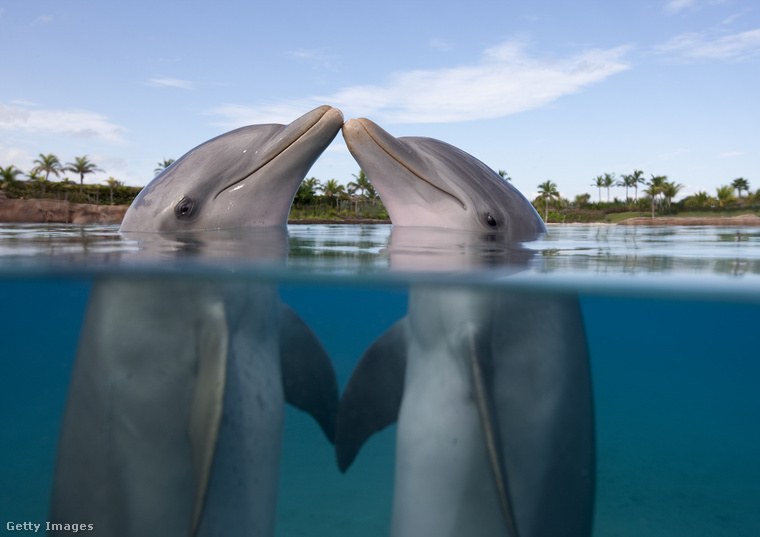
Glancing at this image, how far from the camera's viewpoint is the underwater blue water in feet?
12.2

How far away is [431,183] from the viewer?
4445 millimetres

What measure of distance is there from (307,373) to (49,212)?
78.4ft

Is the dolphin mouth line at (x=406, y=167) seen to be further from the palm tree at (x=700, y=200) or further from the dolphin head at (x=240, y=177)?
the palm tree at (x=700, y=200)

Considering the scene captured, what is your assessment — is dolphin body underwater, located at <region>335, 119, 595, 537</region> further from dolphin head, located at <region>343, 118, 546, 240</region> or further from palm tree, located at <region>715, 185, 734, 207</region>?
palm tree, located at <region>715, 185, 734, 207</region>

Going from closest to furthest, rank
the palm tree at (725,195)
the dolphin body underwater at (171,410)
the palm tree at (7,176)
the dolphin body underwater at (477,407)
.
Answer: the dolphin body underwater at (171,410) < the dolphin body underwater at (477,407) < the palm tree at (7,176) < the palm tree at (725,195)

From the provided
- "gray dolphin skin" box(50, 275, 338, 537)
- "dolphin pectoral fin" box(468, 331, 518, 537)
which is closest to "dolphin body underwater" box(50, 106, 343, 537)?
"gray dolphin skin" box(50, 275, 338, 537)

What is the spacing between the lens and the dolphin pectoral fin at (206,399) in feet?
9.42

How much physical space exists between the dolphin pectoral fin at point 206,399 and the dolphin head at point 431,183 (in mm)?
1813

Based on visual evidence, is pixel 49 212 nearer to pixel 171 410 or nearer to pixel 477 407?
pixel 171 410

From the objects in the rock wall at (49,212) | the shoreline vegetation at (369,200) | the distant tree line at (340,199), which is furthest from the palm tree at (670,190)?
the rock wall at (49,212)

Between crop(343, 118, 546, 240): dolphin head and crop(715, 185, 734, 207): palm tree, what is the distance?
8397 centimetres

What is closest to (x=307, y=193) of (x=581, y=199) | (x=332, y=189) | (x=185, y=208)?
(x=332, y=189)

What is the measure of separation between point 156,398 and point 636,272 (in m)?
3.12

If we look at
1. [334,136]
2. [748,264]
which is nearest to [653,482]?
[748,264]
